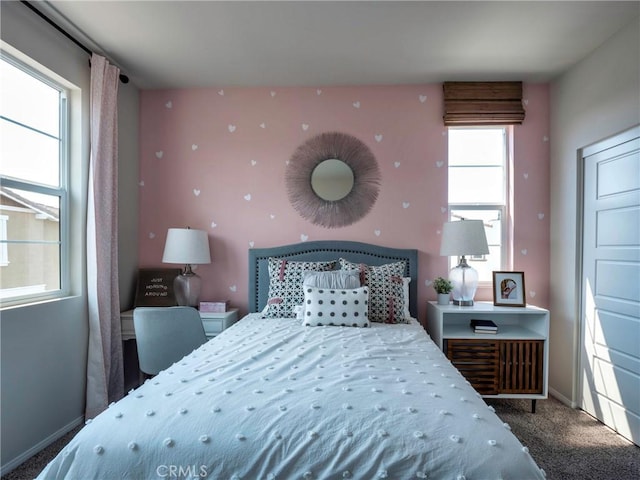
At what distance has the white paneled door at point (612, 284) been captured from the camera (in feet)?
7.57

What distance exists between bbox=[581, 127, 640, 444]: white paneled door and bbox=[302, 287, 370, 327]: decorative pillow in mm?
1702

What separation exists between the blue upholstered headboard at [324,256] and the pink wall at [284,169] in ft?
0.32

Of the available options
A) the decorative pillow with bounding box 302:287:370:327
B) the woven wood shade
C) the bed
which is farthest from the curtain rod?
the woven wood shade

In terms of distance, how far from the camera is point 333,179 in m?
3.27

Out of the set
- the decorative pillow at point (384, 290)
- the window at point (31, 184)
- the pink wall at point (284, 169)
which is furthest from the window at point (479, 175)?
the window at point (31, 184)

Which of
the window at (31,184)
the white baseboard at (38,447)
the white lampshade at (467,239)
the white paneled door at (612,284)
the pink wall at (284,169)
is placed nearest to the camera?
the white baseboard at (38,447)

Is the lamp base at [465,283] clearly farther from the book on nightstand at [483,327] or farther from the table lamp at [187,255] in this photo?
the table lamp at [187,255]

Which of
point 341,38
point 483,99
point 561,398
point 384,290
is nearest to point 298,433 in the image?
point 384,290

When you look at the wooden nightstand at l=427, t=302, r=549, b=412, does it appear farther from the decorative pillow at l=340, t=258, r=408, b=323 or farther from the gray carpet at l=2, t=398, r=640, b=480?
the decorative pillow at l=340, t=258, r=408, b=323

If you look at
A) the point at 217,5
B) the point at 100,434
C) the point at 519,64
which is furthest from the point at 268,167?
the point at 100,434

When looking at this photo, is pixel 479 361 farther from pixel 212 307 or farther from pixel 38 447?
pixel 38 447

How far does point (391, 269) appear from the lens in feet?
9.55

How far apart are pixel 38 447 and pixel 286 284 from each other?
1845 millimetres

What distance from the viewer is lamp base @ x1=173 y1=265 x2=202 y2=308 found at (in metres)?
3.07
